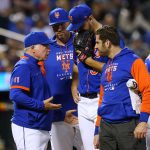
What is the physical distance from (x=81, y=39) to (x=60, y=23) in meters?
0.78

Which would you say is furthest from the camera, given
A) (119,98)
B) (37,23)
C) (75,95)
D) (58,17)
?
(37,23)

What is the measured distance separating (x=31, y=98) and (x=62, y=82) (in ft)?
3.30

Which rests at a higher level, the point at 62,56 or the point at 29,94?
the point at 62,56

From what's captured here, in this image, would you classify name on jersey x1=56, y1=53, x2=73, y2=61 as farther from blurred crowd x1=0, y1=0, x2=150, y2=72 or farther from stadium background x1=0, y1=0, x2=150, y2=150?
blurred crowd x1=0, y1=0, x2=150, y2=72

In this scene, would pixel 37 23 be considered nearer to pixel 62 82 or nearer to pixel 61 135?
pixel 62 82

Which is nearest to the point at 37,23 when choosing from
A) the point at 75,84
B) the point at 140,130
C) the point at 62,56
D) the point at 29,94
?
the point at 62,56

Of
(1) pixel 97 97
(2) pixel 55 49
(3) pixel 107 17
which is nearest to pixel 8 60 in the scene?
(3) pixel 107 17

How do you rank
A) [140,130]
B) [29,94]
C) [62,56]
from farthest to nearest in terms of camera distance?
[62,56] < [29,94] < [140,130]

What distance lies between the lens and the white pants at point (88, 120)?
21.8ft

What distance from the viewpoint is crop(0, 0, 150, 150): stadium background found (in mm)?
10648

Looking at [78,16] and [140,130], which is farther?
[78,16]

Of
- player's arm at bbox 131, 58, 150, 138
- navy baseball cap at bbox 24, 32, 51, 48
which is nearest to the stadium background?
navy baseball cap at bbox 24, 32, 51, 48

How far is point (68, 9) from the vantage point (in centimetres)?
1260

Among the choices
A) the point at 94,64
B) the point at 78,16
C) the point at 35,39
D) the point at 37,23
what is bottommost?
the point at 94,64
